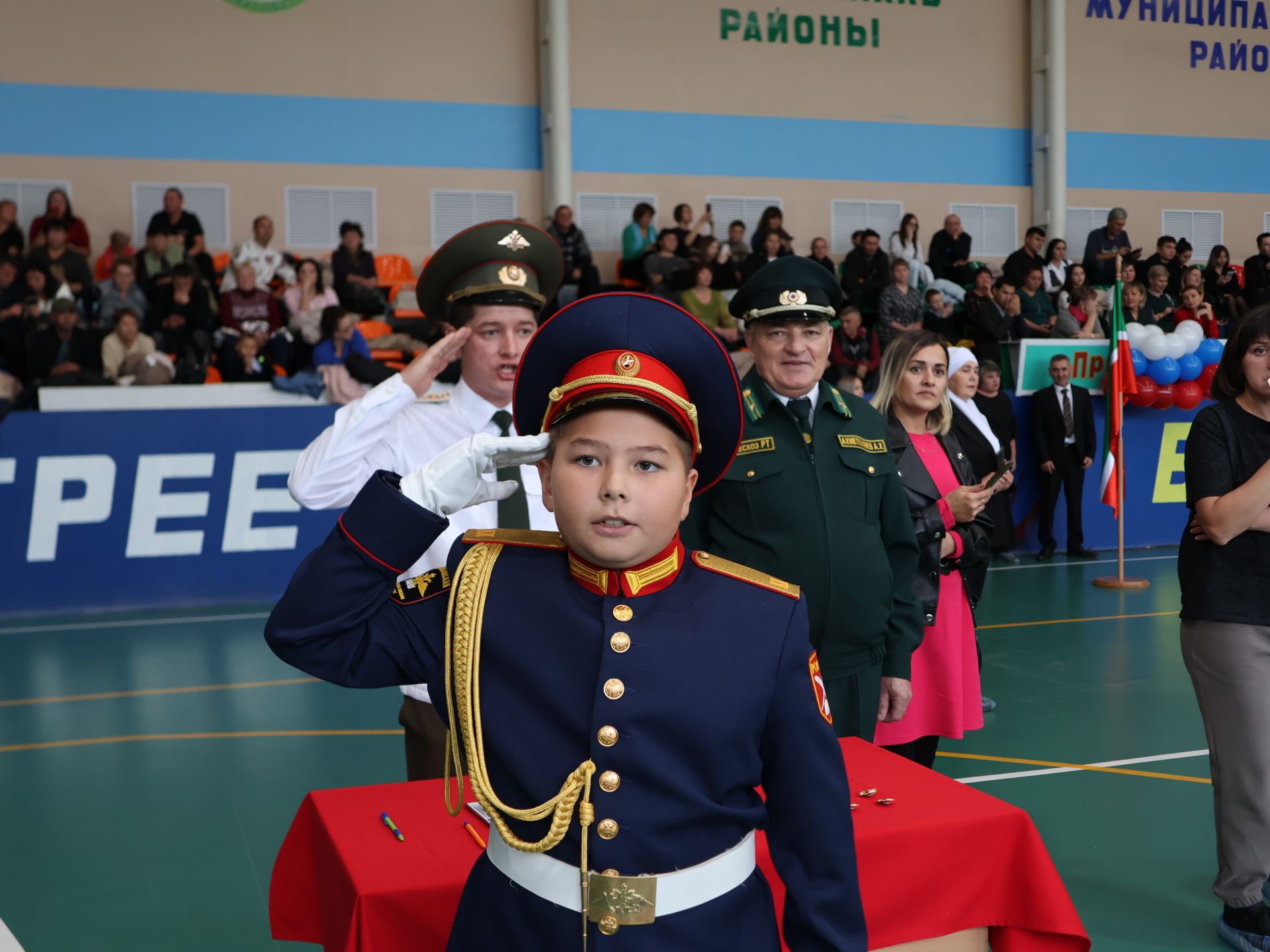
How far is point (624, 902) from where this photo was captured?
1.67m

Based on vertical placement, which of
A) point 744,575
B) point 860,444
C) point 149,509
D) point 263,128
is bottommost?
point 149,509

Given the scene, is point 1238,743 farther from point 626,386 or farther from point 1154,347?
point 1154,347

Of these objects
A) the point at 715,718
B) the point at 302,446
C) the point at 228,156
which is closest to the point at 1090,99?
the point at 228,156

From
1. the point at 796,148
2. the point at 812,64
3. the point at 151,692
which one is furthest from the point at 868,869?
the point at 812,64

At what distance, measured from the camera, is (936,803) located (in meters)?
2.51

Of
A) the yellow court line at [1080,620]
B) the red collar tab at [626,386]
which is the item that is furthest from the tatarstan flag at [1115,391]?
the red collar tab at [626,386]

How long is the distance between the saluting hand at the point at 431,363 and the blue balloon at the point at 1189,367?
10623 millimetres

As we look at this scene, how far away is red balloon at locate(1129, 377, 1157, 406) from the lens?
1162 centimetres

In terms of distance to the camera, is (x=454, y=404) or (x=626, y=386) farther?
(x=454, y=404)

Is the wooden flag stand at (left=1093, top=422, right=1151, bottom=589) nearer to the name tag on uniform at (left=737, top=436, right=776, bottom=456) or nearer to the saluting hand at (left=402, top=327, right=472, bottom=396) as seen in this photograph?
the name tag on uniform at (left=737, top=436, right=776, bottom=456)

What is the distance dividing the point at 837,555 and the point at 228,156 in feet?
41.6

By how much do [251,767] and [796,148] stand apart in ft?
42.5

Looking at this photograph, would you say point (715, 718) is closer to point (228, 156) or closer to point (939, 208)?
point (228, 156)

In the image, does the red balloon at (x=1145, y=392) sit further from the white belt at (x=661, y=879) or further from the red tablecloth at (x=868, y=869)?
the white belt at (x=661, y=879)
